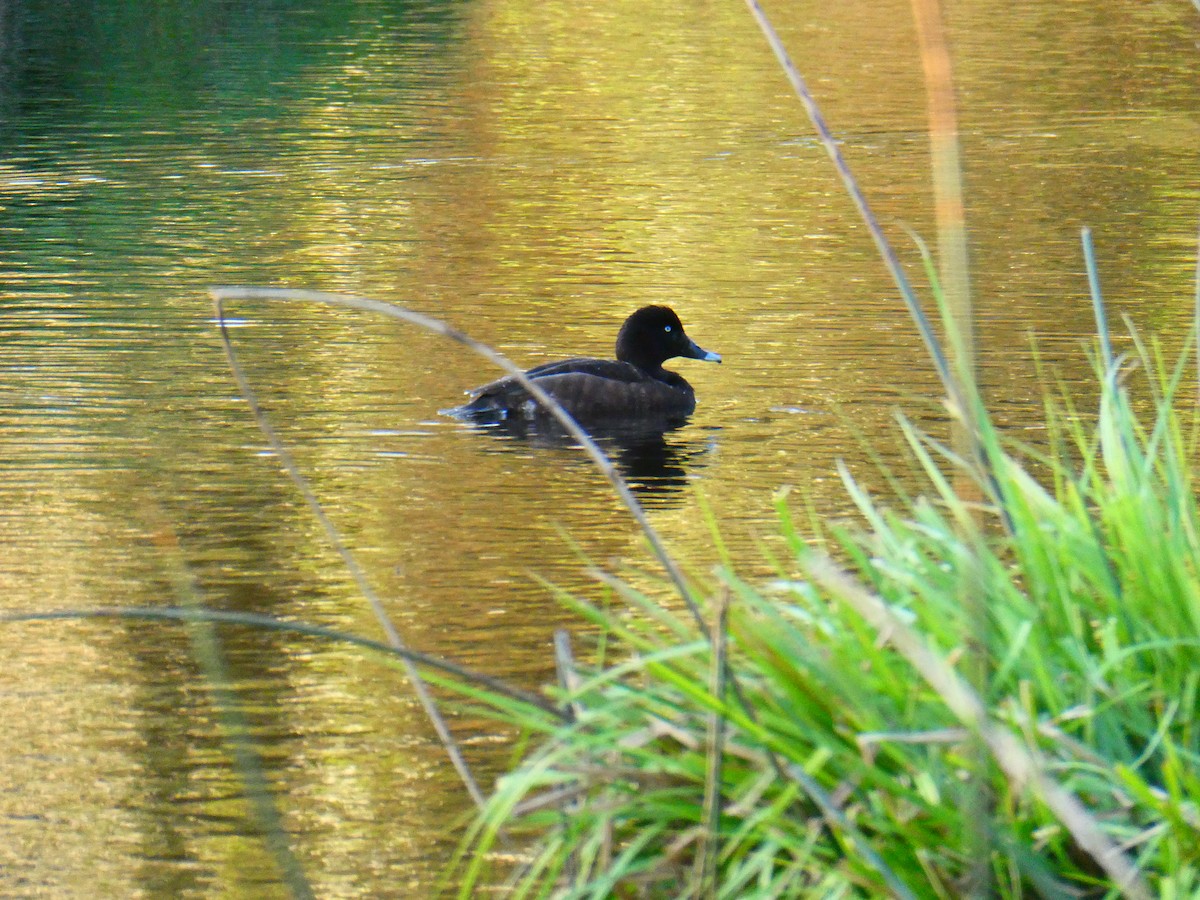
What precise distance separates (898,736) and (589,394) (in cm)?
733

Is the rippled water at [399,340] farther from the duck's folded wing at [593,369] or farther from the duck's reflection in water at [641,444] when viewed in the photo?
the duck's folded wing at [593,369]

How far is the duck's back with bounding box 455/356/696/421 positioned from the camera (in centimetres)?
1017

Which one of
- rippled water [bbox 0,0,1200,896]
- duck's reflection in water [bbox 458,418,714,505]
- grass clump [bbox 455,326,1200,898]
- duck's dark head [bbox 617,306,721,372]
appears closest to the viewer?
grass clump [bbox 455,326,1200,898]

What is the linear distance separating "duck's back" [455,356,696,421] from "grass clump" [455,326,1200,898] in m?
6.41

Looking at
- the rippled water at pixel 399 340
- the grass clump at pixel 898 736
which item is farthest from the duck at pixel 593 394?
the grass clump at pixel 898 736

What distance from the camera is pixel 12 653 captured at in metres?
6.73

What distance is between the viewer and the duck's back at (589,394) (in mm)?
10172

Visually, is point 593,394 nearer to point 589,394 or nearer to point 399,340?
point 589,394

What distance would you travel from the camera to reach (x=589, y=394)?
10.4m

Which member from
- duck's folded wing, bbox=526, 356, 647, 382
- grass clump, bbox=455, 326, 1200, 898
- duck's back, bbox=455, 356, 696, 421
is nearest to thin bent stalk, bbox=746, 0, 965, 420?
grass clump, bbox=455, 326, 1200, 898

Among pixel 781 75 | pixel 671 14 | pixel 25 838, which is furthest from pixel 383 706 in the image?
pixel 671 14

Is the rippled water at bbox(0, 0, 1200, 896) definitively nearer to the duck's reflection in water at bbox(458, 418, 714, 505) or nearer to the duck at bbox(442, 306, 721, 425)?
the duck's reflection in water at bbox(458, 418, 714, 505)

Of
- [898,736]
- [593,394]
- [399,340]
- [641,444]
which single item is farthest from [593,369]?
[898,736]

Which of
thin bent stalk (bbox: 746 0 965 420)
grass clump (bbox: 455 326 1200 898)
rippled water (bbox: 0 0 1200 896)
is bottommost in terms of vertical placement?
rippled water (bbox: 0 0 1200 896)
